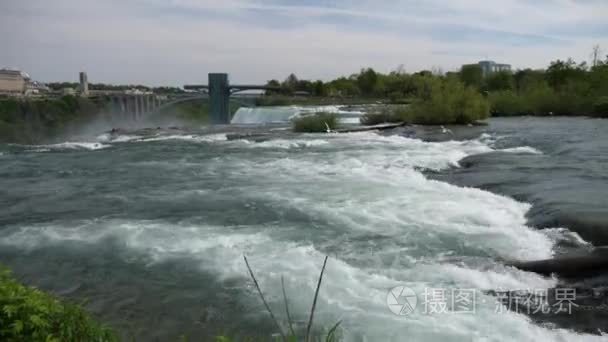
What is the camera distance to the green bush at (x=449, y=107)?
27453mm

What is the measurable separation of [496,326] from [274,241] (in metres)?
3.71

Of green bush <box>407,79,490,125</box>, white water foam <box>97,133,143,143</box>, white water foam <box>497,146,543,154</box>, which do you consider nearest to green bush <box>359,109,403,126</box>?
green bush <box>407,79,490,125</box>

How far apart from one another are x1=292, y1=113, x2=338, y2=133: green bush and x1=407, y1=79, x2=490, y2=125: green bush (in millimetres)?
4624

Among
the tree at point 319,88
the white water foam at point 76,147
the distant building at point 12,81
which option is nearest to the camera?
the white water foam at point 76,147

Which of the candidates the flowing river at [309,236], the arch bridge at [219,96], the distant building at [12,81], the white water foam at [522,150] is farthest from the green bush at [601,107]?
the distant building at [12,81]

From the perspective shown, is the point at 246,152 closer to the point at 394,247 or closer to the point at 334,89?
the point at 394,247

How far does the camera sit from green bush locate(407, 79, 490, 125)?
2745cm

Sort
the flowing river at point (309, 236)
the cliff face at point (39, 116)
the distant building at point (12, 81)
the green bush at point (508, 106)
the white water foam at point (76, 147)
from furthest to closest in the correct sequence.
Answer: the distant building at point (12, 81)
the green bush at point (508, 106)
the cliff face at point (39, 116)
the white water foam at point (76, 147)
the flowing river at point (309, 236)

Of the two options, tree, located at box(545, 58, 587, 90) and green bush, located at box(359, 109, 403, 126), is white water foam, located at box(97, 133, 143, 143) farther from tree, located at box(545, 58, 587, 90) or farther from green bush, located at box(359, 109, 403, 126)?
Result: tree, located at box(545, 58, 587, 90)

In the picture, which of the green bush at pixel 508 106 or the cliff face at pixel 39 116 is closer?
the cliff face at pixel 39 116

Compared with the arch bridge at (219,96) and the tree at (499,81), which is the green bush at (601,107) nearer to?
the tree at (499,81)

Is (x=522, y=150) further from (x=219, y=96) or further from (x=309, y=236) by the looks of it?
(x=219, y=96)

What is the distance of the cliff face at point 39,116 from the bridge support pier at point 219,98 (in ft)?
35.4

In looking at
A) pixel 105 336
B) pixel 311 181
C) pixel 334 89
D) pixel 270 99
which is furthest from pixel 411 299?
pixel 334 89
